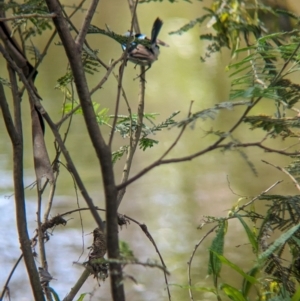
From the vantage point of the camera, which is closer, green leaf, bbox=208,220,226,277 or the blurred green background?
green leaf, bbox=208,220,226,277

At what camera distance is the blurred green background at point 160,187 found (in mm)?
1256

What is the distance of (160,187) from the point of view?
1672mm

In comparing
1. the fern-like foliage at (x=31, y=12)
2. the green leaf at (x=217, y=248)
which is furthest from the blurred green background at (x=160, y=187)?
the fern-like foliage at (x=31, y=12)

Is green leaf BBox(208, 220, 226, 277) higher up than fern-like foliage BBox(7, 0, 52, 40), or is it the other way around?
fern-like foliage BBox(7, 0, 52, 40)

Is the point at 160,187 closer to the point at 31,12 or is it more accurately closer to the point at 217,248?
the point at 217,248

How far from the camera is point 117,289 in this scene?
0.39m

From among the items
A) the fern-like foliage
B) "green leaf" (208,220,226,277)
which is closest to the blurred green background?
"green leaf" (208,220,226,277)

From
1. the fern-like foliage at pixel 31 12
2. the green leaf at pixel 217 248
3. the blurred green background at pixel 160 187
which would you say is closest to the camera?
→ the fern-like foliage at pixel 31 12

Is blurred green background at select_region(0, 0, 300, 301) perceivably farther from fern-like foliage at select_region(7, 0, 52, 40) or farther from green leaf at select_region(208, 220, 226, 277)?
fern-like foliage at select_region(7, 0, 52, 40)

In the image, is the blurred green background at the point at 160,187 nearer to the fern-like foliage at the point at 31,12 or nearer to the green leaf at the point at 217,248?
the green leaf at the point at 217,248

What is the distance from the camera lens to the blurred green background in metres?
1.26

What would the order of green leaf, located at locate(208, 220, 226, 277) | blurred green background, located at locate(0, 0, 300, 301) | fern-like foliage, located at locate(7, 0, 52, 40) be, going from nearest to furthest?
fern-like foliage, located at locate(7, 0, 52, 40) < green leaf, located at locate(208, 220, 226, 277) < blurred green background, located at locate(0, 0, 300, 301)

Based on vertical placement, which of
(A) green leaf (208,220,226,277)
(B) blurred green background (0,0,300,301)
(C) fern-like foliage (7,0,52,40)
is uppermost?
(B) blurred green background (0,0,300,301)

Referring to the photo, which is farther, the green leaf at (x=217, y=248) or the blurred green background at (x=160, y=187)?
the blurred green background at (x=160, y=187)
